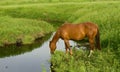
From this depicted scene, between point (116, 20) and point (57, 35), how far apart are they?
980cm

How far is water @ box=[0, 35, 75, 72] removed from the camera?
24241 mm

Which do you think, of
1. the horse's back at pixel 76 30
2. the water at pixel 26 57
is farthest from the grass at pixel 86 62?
the water at pixel 26 57

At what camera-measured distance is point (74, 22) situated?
43.7 m

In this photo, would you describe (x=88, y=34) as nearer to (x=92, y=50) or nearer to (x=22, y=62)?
(x=92, y=50)

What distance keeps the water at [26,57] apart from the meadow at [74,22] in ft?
5.96

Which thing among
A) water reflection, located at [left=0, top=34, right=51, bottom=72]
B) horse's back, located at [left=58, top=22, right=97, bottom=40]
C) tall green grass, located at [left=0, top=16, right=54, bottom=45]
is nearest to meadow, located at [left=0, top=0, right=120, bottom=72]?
tall green grass, located at [left=0, top=16, right=54, bottom=45]

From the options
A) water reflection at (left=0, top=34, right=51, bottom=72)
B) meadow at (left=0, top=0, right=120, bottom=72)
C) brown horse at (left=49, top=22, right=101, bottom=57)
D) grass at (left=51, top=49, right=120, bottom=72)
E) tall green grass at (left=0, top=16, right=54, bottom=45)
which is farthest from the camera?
tall green grass at (left=0, top=16, right=54, bottom=45)

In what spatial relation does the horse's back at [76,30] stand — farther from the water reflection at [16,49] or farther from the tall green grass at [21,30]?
the tall green grass at [21,30]

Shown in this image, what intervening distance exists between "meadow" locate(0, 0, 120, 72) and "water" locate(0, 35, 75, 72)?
5.96 feet

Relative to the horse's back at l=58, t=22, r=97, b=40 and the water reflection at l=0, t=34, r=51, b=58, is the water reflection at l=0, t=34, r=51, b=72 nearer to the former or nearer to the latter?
the water reflection at l=0, t=34, r=51, b=58

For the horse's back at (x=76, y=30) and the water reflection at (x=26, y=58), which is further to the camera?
the water reflection at (x=26, y=58)

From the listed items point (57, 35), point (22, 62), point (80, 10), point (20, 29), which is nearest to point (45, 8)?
point (80, 10)

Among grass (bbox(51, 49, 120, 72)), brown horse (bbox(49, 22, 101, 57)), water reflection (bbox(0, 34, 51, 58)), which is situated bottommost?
water reflection (bbox(0, 34, 51, 58))

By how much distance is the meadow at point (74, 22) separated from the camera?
18.4 meters
